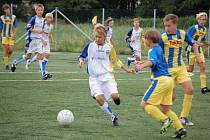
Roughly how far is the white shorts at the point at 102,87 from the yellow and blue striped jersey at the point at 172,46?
1062 mm

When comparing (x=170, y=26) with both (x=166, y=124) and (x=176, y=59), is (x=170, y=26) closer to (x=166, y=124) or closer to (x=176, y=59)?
(x=176, y=59)

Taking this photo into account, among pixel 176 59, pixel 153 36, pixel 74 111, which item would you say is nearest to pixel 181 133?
pixel 153 36

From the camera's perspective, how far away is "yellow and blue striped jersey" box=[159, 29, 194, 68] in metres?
10.3

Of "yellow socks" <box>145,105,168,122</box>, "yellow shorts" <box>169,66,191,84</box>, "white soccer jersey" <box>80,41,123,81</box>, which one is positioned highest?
"white soccer jersey" <box>80,41,123,81</box>

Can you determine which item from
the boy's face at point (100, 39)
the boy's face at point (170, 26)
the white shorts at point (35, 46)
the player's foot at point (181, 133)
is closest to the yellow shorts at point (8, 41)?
the white shorts at point (35, 46)

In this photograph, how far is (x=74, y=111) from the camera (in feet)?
38.2

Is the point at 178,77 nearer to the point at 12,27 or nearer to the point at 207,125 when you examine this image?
the point at 207,125

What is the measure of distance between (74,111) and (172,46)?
8.26 ft

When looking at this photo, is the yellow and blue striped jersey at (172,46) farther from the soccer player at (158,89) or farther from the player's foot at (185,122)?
the soccer player at (158,89)

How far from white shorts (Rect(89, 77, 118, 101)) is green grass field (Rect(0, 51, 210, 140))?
52 cm

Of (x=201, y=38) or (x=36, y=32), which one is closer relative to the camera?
(x=201, y=38)

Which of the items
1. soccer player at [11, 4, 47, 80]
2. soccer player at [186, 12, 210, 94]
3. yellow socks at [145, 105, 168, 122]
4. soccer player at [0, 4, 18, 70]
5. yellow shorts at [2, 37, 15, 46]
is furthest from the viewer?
yellow shorts at [2, 37, 15, 46]

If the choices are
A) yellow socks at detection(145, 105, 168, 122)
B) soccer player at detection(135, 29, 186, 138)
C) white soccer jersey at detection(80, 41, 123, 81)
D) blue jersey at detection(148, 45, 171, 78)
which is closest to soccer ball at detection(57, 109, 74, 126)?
white soccer jersey at detection(80, 41, 123, 81)

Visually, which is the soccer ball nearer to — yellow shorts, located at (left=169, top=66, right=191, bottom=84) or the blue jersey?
the blue jersey
